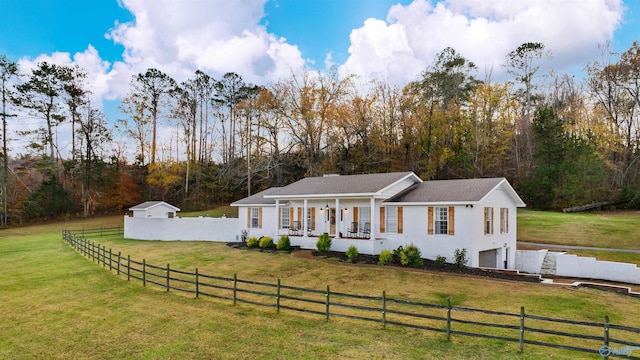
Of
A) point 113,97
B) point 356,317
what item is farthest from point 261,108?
point 356,317

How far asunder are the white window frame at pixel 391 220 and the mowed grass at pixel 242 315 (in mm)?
3862

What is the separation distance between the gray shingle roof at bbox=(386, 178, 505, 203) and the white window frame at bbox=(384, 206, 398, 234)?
1.98ft

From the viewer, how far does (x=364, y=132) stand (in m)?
44.2

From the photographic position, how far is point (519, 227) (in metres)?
32.0

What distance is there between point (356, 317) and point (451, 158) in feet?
108

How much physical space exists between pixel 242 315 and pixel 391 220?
1261cm

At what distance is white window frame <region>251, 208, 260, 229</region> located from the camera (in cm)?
3028

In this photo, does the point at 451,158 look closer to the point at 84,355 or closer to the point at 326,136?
the point at 326,136

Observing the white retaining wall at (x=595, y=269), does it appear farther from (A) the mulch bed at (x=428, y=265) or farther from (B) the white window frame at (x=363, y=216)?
(B) the white window frame at (x=363, y=216)

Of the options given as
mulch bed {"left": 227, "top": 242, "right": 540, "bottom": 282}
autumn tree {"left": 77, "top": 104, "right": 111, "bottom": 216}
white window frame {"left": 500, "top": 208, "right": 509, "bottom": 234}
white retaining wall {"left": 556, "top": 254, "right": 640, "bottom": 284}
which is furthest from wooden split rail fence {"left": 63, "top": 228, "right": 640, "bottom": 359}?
autumn tree {"left": 77, "top": 104, "right": 111, "bottom": 216}

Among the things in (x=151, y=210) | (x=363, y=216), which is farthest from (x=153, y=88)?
(x=363, y=216)

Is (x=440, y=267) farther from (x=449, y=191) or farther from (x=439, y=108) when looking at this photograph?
(x=439, y=108)

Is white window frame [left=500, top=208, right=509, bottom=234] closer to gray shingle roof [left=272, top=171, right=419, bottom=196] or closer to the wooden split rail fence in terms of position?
gray shingle roof [left=272, top=171, right=419, bottom=196]

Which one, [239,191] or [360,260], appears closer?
[360,260]
